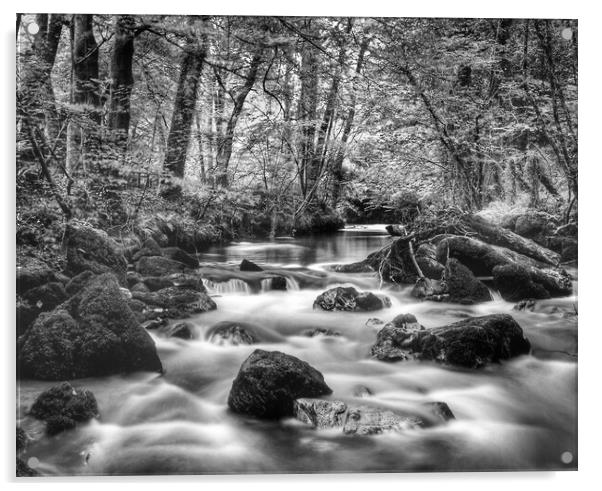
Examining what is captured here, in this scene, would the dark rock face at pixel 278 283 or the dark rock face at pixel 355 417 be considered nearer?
the dark rock face at pixel 355 417

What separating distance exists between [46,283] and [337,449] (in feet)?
6.12

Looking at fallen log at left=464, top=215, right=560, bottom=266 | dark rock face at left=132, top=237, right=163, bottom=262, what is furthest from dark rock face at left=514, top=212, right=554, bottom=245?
dark rock face at left=132, top=237, right=163, bottom=262

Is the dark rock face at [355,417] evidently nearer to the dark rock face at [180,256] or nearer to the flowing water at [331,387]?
the flowing water at [331,387]

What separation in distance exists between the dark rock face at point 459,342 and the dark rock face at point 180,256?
3.84 feet

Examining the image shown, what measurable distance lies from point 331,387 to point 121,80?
2.15m

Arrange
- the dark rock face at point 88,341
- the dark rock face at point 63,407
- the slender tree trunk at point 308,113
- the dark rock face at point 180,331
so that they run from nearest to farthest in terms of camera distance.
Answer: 1. the dark rock face at point 63,407
2. the dark rock face at point 88,341
3. the dark rock face at point 180,331
4. the slender tree trunk at point 308,113

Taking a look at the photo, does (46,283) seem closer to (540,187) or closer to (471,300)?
(471,300)

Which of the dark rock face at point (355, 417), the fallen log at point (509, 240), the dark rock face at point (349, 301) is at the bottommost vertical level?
the dark rock face at point (355, 417)

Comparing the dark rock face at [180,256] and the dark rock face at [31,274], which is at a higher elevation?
the dark rock face at [180,256]

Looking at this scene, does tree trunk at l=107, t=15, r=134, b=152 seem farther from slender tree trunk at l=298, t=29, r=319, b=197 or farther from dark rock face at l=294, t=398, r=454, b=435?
dark rock face at l=294, t=398, r=454, b=435

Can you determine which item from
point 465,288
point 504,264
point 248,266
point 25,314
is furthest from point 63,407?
point 504,264

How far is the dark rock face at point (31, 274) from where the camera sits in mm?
2537

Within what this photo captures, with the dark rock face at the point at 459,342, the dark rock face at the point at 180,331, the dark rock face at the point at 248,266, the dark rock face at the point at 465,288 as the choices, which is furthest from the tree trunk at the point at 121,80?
the dark rock face at the point at 465,288

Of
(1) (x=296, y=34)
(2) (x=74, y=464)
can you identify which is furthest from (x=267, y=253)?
(2) (x=74, y=464)
